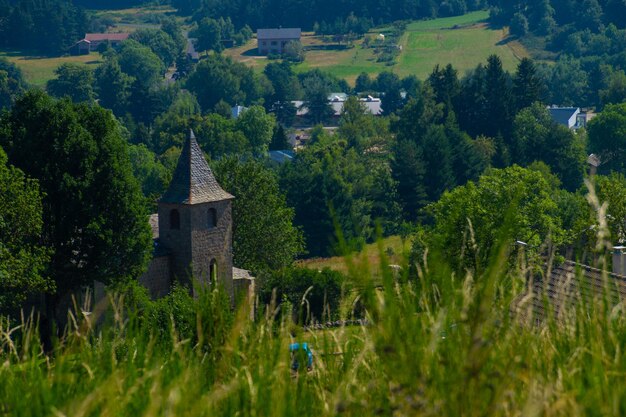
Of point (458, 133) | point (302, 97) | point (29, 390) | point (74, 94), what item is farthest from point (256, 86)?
point (29, 390)

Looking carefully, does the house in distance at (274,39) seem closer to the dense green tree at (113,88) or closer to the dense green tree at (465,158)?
the dense green tree at (113,88)

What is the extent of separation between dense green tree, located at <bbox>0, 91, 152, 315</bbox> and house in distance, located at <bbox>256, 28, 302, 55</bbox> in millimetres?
154525

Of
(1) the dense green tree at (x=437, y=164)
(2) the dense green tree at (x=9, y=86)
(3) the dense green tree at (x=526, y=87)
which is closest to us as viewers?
(1) the dense green tree at (x=437, y=164)

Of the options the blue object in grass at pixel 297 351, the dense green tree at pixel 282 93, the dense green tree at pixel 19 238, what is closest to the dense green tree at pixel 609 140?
the dense green tree at pixel 282 93

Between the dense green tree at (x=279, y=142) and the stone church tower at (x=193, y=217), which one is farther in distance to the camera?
the dense green tree at (x=279, y=142)

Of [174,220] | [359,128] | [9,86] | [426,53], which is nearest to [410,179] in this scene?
[359,128]

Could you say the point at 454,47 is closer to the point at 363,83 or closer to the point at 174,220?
the point at 363,83

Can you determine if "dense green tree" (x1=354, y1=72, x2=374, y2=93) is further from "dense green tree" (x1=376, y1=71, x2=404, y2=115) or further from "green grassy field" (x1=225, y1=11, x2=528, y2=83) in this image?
"green grassy field" (x1=225, y1=11, x2=528, y2=83)

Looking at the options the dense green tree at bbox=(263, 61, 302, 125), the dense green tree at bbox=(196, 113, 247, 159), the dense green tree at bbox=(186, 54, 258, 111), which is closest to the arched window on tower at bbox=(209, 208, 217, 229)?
the dense green tree at bbox=(196, 113, 247, 159)

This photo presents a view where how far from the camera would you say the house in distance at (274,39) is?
194 metres

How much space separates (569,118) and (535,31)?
189 ft

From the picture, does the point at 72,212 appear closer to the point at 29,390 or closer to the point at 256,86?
the point at 29,390

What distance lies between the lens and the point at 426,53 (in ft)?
574

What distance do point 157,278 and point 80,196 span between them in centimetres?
752
